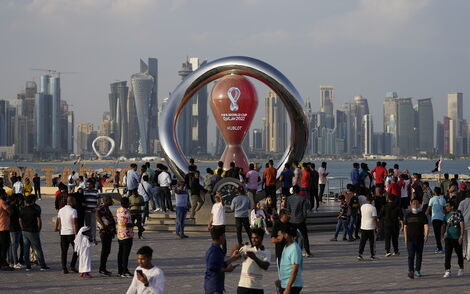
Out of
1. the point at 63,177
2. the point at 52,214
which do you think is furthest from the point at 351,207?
the point at 63,177

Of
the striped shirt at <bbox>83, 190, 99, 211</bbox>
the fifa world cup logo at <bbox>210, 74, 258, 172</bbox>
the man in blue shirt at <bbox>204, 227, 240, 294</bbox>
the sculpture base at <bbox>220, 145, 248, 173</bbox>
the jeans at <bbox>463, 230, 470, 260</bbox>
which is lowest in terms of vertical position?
the jeans at <bbox>463, 230, 470, 260</bbox>

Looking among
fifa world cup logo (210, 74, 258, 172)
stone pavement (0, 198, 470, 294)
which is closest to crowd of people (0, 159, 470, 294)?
stone pavement (0, 198, 470, 294)

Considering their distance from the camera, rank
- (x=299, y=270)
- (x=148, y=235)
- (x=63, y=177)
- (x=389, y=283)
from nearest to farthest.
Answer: (x=299, y=270)
(x=389, y=283)
(x=148, y=235)
(x=63, y=177)

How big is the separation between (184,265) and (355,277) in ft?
10.2

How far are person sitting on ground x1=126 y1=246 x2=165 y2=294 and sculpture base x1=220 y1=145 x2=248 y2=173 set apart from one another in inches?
748

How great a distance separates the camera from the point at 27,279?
1184 centimetres

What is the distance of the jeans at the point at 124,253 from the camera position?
1178 cm

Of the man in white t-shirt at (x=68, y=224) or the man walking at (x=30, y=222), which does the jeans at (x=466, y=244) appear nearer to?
the man in white t-shirt at (x=68, y=224)

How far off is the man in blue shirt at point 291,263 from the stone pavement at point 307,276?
3.37 metres

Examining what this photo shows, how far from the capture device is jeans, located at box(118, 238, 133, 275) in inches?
464

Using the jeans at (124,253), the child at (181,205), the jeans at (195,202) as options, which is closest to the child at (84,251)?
the jeans at (124,253)

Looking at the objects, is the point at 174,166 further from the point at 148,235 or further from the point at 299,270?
the point at 299,270

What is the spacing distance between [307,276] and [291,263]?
16.1ft

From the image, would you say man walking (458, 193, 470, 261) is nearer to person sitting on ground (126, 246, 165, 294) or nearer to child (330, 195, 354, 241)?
child (330, 195, 354, 241)
